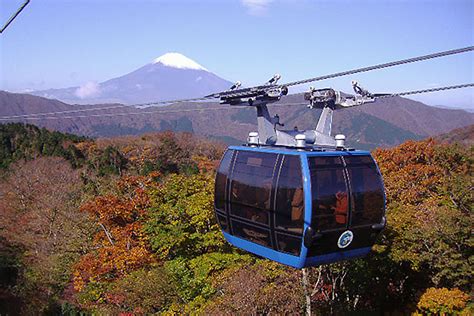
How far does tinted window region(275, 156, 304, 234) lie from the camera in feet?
17.1

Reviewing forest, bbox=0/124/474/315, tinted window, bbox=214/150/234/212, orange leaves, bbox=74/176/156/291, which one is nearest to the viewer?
tinted window, bbox=214/150/234/212

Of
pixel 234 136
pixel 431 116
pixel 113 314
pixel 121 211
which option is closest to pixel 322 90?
pixel 113 314

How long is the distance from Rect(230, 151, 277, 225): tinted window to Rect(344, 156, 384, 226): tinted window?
1.09 metres

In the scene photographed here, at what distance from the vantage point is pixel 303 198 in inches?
201

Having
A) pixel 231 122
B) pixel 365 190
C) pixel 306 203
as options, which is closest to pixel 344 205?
pixel 365 190

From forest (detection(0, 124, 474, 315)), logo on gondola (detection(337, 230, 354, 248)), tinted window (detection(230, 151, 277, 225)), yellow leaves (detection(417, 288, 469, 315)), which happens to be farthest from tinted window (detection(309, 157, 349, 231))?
yellow leaves (detection(417, 288, 469, 315))

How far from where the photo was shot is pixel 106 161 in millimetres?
35375

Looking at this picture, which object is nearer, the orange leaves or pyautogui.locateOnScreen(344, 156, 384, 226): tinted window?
pyautogui.locateOnScreen(344, 156, 384, 226): tinted window

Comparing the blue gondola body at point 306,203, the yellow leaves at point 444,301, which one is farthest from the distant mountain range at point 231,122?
the blue gondola body at point 306,203

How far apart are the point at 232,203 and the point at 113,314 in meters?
8.50

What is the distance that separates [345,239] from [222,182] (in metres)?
2.02

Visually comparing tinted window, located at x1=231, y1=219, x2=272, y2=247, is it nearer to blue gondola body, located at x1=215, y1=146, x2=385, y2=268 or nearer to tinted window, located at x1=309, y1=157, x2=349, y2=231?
blue gondola body, located at x1=215, y1=146, x2=385, y2=268

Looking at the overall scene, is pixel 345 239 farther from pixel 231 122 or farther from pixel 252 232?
pixel 231 122

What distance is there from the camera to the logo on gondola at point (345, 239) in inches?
216
